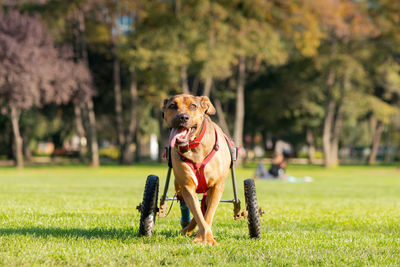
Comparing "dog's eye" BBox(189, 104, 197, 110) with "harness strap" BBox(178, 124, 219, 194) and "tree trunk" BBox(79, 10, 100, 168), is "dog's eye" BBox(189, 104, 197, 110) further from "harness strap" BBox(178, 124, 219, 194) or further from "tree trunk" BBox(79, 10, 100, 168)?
"tree trunk" BBox(79, 10, 100, 168)

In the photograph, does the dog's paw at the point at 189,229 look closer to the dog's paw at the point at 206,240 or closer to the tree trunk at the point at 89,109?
the dog's paw at the point at 206,240

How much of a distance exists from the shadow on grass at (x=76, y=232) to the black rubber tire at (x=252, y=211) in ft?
4.88

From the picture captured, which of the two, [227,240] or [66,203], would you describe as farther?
[66,203]

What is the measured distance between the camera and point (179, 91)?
37.4m

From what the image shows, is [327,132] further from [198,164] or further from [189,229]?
[198,164]

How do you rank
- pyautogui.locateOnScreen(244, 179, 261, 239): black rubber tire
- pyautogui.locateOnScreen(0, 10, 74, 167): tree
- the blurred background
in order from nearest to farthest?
pyautogui.locateOnScreen(244, 179, 261, 239): black rubber tire < pyautogui.locateOnScreen(0, 10, 74, 167): tree < the blurred background

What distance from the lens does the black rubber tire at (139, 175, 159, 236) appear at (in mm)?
6402

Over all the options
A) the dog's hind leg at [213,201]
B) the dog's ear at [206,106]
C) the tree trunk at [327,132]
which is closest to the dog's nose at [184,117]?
the dog's ear at [206,106]

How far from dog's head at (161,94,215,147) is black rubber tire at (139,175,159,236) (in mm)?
1060

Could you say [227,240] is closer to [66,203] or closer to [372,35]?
[66,203]

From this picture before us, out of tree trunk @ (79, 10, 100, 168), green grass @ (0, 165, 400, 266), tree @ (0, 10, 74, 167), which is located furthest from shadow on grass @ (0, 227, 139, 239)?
tree trunk @ (79, 10, 100, 168)

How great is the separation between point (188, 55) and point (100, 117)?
818 inches

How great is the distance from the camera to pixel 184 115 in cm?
554

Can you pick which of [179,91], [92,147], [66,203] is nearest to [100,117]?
[92,147]
